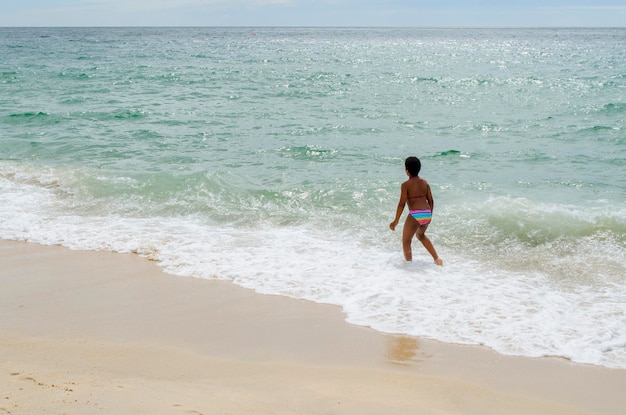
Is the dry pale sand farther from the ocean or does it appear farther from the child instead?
the child

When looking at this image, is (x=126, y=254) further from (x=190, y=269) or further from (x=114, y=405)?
(x=114, y=405)

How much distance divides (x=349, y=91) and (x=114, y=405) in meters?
21.0

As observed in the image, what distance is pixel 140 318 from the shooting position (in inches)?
225

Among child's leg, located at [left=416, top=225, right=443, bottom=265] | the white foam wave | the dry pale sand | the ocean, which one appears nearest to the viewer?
the dry pale sand

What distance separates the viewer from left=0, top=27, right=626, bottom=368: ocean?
6.18 m

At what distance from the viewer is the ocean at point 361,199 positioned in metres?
6.18

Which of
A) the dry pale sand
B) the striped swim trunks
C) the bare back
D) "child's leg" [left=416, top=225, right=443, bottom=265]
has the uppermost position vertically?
the bare back

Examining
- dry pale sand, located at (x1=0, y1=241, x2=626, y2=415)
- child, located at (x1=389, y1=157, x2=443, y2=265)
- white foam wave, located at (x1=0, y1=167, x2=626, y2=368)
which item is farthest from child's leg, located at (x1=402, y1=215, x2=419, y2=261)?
dry pale sand, located at (x1=0, y1=241, x2=626, y2=415)

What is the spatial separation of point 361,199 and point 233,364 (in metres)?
5.44

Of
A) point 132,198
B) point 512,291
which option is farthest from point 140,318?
point 132,198

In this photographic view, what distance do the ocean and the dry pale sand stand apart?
0.38 m

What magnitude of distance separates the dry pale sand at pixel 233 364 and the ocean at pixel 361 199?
38cm

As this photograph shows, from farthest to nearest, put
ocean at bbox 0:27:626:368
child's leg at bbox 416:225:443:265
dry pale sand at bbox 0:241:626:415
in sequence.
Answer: child's leg at bbox 416:225:443:265
ocean at bbox 0:27:626:368
dry pale sand at bbox 0:241:626:415

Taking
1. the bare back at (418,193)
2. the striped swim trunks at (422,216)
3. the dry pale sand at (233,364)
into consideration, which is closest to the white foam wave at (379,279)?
the dry pale sand at (233,364)
